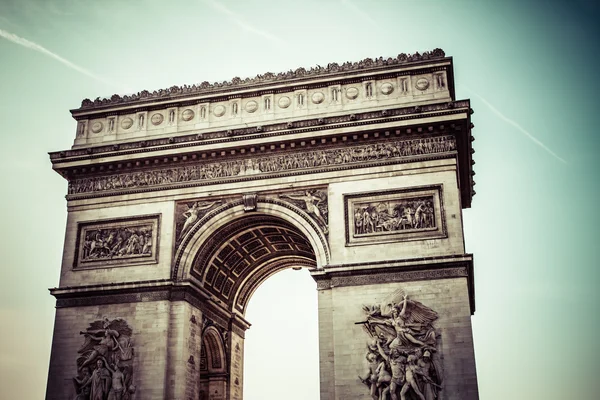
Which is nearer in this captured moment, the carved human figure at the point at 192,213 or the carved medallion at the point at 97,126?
the carved human figure at the point at 192,213

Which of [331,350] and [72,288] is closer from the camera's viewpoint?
[331,350]

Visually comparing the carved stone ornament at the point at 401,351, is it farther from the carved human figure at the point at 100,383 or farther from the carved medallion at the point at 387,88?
the carved human figure at the point at 100,383

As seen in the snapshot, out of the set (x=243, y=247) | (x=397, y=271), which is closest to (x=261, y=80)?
(x=243, y=247)

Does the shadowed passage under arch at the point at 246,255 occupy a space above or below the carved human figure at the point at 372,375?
above

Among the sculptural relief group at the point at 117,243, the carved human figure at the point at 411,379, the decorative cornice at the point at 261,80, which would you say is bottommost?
the carved human figure at the point at 411,379

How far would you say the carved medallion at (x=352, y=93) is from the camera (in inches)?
1013

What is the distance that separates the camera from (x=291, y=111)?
26062 mm

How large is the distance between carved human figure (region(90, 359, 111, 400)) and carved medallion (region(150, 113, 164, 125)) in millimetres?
8863

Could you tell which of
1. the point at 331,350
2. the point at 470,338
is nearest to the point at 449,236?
the point at 470,338

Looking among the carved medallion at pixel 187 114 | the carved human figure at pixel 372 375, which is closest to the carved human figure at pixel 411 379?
the carved human figure at pixel 372 375

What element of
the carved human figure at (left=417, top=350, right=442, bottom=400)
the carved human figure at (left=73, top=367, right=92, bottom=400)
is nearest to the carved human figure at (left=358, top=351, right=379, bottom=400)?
the carved human figure at (left=417, top=350, right=442, bottom=400)

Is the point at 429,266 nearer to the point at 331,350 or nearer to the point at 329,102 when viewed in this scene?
the point at 331,350

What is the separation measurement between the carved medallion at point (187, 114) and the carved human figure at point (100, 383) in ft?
29.9

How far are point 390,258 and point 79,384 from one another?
10.7 meters
